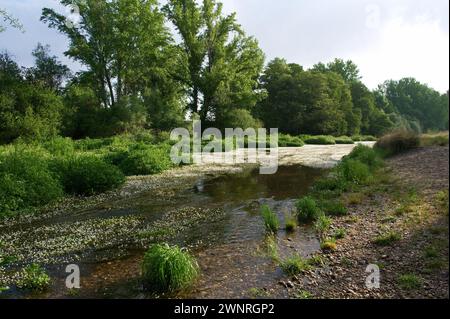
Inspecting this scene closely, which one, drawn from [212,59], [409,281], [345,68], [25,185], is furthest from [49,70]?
[345,68]

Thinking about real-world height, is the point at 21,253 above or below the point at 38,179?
below

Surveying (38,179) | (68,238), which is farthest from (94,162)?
(68,238)

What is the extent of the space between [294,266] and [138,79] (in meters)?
41.4

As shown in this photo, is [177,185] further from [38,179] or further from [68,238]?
[68,238]

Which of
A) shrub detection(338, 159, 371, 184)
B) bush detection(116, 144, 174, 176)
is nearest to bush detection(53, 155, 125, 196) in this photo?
bush detection(116, 144, 174, 176)

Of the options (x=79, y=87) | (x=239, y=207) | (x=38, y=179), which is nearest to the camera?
(x=239, y=207)

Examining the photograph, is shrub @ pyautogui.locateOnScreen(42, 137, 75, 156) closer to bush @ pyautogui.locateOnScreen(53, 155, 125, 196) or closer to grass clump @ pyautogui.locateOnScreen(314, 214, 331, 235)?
bush @ pyautogui.locateOnScreen(53, 155, 125, 196)

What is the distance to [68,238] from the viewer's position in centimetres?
948

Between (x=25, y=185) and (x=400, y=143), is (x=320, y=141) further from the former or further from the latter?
(x=25, y=185)

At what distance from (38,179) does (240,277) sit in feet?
32.7

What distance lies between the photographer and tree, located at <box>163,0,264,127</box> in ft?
156

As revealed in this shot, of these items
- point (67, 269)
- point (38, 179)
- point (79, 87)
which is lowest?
point (67, 269)

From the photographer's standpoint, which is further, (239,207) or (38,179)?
(38,179)

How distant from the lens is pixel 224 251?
8203 mm
